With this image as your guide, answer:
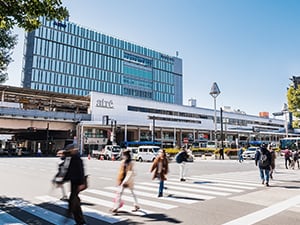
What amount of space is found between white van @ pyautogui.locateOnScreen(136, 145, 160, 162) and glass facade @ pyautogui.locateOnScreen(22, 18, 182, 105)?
2197 inches

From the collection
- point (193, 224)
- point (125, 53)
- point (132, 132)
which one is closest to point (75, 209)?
point (193, 224)

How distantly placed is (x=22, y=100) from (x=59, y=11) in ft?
146

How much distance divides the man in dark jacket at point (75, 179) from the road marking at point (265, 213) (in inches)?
130

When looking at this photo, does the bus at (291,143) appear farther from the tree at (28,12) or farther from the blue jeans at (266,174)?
the tree at (28,12)

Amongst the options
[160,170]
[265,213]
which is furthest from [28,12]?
[265,213]

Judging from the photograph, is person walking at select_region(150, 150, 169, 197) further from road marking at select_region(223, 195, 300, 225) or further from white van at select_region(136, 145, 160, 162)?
white van at select_region(136, 145, 160, 162)

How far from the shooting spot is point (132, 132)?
61.4 m

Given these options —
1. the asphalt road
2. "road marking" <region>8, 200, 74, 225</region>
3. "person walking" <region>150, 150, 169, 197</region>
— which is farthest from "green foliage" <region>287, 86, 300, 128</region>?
"road marking" <region>8, 200, 74, 225</region>

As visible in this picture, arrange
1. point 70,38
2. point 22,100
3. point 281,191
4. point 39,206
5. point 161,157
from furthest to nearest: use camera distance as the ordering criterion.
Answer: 1. point 70,38
2. point 22,100
3. point 281,191
4. point 161,157
5. point 39,206

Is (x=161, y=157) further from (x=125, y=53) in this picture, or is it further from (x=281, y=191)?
(x=125, y=53)

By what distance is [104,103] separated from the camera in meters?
A: 54.2

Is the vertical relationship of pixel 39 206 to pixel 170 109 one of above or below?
below

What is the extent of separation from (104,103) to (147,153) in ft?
83.1

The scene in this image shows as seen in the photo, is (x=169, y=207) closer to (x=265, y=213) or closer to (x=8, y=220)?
(x=265, y=213)
